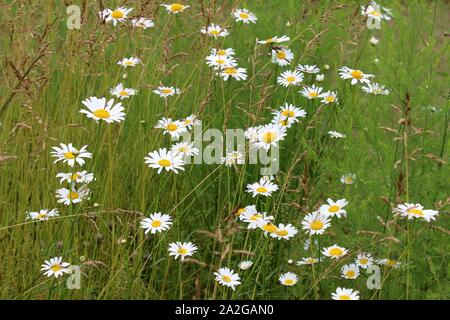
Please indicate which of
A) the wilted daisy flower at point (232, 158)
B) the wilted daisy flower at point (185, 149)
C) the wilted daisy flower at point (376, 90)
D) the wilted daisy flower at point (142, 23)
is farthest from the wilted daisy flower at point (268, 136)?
the wilted daisy flower at point (142, 23)

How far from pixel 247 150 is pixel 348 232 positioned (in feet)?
1.44

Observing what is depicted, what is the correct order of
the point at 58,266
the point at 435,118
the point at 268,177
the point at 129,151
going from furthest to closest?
the point at 129,151 < the point at 435,118 < the point at 268,177 < the point at 58,266

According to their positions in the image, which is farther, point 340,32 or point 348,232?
point 340,32

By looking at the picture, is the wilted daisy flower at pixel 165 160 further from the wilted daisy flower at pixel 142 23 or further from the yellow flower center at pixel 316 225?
the wilted daisy flower at pixel 142 23

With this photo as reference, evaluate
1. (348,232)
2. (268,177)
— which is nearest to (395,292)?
(348,232)

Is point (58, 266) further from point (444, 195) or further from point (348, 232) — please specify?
point (444, 195)

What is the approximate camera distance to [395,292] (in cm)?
200

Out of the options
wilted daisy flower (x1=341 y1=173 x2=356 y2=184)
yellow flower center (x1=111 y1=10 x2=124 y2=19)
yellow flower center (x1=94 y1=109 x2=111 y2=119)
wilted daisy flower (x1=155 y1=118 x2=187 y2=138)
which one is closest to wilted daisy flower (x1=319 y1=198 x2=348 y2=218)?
wilted daisy flower (x1=341 y1=173 x2=356 y2=184)

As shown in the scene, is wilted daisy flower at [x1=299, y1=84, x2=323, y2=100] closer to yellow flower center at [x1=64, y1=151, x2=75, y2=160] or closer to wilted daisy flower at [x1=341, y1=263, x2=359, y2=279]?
wilted daisy flower at [x1=341, y1=263, x2=359, y2=279]

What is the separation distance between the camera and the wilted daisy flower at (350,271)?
2.01 metres

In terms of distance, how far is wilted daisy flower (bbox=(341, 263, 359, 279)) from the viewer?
2010 millimetres

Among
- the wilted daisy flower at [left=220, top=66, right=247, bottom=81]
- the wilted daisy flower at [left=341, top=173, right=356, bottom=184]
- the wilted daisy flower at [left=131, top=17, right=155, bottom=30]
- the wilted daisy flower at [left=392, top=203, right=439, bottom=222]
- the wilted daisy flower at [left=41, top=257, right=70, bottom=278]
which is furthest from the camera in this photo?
the wilted daisy flower at [left=131, top=17, right=155, bottom=30]

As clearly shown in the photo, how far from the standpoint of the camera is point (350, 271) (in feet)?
6.62

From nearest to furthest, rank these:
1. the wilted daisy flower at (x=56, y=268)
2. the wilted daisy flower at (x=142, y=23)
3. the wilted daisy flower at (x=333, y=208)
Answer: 1. the wilted daisy flower at (x=56, y=268)
2. the wilted daisy flower at (x=333, y=208)
3. the wilted daisy flower at (x=142, y=23)
